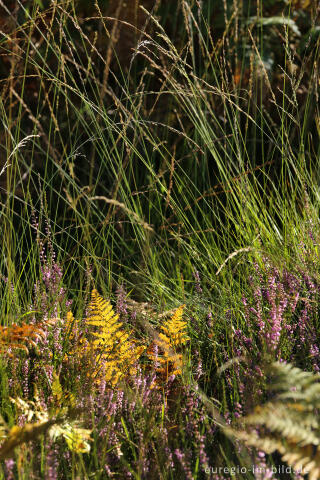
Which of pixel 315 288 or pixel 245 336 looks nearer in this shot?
pixel 245 336

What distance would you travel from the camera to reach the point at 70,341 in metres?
1.86

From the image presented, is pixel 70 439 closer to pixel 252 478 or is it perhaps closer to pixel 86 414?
pixel 86 414

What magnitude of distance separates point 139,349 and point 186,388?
0.29m

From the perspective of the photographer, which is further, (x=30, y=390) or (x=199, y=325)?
(x=199, y=325)

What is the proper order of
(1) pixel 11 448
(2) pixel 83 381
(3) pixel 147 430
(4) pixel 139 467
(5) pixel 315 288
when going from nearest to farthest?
(1) pixel 11 448 < (4) pixel 139 467 < (3) pixel 147 430 < (2) pixel 83 381 < (5) pixel 315 288

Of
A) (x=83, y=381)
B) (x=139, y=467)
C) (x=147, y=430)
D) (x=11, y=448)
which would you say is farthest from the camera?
(x=83, y=381)

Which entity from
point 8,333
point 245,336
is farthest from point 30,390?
point 245,336

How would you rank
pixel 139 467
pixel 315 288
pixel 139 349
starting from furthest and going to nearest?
pixel 315 288
pixel 139 349
pixel 139 467

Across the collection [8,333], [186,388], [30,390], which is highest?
[8,333]

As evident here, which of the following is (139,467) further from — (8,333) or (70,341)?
(70,341)

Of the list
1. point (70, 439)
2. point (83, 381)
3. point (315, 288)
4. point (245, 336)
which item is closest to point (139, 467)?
point (70, 439)

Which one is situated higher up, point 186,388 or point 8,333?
point 8,333

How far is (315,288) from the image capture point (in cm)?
201

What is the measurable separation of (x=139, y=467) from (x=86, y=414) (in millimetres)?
264
